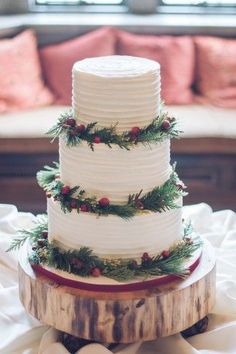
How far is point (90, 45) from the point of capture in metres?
4.03

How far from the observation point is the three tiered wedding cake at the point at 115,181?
1.86 meters

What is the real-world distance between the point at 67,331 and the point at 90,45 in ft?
7.92

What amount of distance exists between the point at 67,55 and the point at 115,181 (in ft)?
7.34

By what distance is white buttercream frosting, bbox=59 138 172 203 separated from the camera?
1.87m

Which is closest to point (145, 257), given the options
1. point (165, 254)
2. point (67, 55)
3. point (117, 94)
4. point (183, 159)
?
point (165, 254)

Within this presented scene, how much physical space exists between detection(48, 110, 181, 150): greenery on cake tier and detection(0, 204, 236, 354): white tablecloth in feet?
1.75

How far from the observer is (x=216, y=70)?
156 inches

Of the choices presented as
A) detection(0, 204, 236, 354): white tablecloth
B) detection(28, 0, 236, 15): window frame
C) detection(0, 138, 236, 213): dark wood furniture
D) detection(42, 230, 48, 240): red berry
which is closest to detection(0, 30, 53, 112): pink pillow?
detection(0, 138, 236, 213): dark wood furniture

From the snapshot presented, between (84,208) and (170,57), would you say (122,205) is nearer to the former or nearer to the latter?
(84,208)

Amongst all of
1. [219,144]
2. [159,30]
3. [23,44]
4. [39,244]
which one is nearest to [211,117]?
[219,144]

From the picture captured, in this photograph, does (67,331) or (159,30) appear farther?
(159,30)

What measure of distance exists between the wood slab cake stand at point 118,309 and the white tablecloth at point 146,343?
51 mm

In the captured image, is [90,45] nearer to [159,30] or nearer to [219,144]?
[159,30]

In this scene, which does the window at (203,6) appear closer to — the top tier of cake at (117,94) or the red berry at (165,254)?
the top tier of cake at (117,94)
